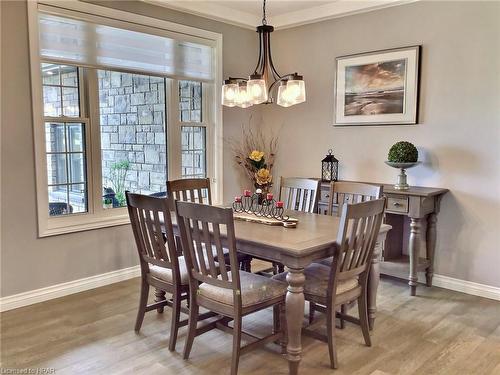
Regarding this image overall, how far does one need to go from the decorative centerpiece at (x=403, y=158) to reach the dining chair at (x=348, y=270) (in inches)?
51.7

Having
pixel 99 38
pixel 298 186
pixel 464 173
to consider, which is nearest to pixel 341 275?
pixel 298 186

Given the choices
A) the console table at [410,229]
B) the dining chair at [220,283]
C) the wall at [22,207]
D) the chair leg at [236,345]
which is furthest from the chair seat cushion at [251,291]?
the wall at [22,207]

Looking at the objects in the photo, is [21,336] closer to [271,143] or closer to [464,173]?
[271,143]

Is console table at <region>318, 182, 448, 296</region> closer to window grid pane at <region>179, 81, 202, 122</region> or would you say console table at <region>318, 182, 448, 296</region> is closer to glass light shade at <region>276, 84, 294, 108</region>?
A: glass light shade at <region>276, 84, 294, 108</region>

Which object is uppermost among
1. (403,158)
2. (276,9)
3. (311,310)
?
(276,9)

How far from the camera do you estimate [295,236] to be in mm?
2570

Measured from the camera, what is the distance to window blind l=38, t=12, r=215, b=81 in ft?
11.3

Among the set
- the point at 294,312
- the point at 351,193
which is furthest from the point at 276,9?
the point at 294,312

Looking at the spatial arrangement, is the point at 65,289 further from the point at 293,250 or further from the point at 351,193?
the point at 351,193

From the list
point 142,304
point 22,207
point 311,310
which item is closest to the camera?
point 142,304

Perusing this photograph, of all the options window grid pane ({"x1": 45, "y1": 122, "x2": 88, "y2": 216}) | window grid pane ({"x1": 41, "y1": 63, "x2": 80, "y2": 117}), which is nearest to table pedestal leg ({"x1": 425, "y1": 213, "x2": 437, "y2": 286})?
window grid pane ({"x1": 45, "y1": 122, "x2": 88, "y2": 216})

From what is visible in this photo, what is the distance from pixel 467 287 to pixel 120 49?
370 cm

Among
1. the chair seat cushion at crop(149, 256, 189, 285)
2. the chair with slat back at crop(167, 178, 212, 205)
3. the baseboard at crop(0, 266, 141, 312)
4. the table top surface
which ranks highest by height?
the chair with slat back at crop(167, 178, 212, 205)

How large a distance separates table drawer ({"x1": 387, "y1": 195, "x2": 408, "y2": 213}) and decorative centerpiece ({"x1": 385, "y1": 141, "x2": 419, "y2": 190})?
12 cm
